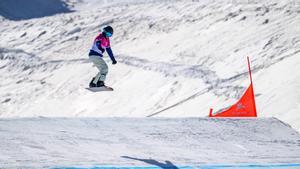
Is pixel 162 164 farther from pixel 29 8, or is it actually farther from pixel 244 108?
pixel 29 8

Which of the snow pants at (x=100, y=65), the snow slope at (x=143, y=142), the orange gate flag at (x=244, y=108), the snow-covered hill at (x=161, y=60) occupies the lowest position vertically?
the snow slope at (x=143, y=142)

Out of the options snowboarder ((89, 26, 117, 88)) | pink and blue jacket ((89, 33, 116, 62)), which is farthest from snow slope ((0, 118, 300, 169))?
pink and blue jacket ((89, 33, 116, 62))

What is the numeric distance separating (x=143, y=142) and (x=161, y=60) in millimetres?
10204

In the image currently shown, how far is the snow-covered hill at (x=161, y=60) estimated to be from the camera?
1455cm

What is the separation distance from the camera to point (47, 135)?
331 inches

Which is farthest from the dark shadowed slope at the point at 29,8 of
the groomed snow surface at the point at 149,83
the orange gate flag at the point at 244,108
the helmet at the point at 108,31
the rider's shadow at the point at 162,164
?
the rider's shadow at the point at 162,164

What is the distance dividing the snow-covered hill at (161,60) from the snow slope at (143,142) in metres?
1.43

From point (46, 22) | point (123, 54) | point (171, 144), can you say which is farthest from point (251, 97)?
point (46, 22)

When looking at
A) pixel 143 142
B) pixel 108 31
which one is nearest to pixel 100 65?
pixel 108 31

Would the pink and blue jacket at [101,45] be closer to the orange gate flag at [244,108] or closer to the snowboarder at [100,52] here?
the snowboarder at [100,52]

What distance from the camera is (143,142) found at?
8.84 metres

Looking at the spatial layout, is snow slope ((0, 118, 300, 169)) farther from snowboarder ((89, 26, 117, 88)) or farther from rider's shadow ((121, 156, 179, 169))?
snowboarder ((89, 26, 117, 88))

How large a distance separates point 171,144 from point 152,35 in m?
12.9

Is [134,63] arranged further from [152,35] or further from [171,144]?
[171,144]
